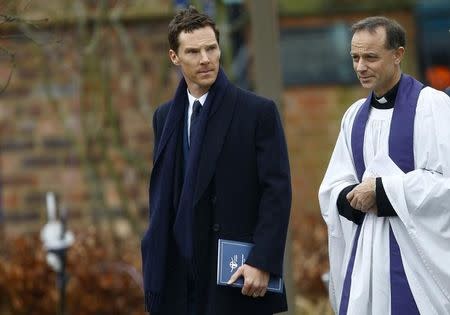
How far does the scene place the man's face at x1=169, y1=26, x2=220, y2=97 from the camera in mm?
6508

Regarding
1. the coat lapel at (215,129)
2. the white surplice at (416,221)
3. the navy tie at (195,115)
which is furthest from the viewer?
the navy tie at (195,115)

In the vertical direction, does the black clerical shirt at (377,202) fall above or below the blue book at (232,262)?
above

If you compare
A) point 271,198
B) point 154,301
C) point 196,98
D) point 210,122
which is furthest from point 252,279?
point 196,98

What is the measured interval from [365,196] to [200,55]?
917 mm

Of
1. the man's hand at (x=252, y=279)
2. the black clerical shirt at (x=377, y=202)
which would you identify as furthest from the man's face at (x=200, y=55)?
the man's hand at (x=252, y=279)

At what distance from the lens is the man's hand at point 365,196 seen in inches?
251

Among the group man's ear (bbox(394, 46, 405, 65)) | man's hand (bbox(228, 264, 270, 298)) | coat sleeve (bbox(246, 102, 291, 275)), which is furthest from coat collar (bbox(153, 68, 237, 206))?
man's ear (bbox(394, 46, 405, 65))

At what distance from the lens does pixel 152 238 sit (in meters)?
6.55

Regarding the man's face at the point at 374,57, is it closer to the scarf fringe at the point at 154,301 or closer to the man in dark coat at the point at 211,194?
the man in dark coat at the point at 211,194

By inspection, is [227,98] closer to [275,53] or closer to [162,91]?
[275,53]

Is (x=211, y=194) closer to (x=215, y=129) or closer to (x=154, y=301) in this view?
(x=215, y=129)

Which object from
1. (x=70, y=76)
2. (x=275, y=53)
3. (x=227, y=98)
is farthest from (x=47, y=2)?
(x=227, y=98)

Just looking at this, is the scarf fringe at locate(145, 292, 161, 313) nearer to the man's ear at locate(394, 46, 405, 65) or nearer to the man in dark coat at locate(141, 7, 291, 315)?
the man in dark coat at locate(141, 7, 291, 315)

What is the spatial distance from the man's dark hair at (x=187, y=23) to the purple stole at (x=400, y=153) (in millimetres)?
785
